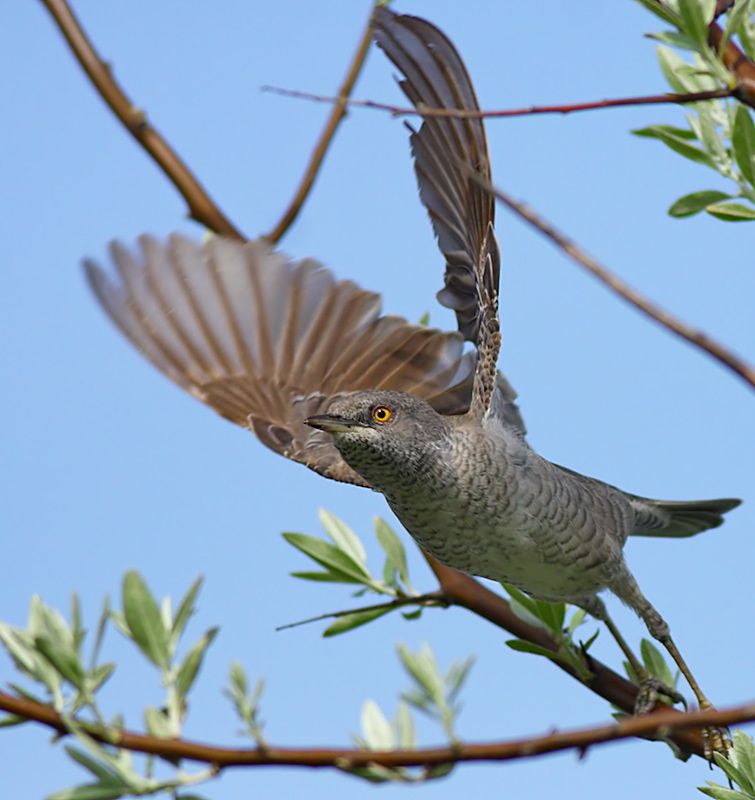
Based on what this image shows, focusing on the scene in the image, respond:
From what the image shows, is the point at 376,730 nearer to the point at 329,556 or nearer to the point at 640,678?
the point at 329,556

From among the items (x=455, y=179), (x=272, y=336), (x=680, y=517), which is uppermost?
(x=455, y=179)

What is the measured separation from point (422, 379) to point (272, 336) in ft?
2.45

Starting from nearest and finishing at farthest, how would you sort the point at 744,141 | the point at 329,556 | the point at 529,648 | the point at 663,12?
1. the point at 663,12
2. the point at 744,141
3. the point at 329,556
4. the point at 529,648

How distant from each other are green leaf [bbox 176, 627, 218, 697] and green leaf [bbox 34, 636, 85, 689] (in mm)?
137

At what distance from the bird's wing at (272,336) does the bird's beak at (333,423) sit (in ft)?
2.51

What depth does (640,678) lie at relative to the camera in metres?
3.76

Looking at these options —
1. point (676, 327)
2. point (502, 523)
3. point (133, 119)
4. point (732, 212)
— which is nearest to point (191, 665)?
point (676, 327)

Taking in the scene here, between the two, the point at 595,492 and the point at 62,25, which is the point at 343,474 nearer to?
the point at 595,492

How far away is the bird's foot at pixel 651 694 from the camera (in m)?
3.48

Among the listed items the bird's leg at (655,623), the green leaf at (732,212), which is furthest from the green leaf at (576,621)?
the green leaf at (732,212)

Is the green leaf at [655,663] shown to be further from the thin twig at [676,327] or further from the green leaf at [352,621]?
the thin twig at [676,327]

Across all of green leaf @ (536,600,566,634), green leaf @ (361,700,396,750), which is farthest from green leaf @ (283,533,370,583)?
green leaf @ (361,700,396,750)

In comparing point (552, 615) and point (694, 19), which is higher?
point (694, 19)

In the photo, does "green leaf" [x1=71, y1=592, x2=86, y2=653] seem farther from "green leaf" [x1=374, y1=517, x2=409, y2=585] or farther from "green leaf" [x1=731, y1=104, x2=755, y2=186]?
"green leaf" [x1=374, y1=517, x2=409, y2=585]
